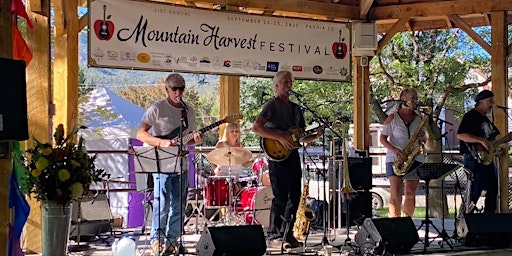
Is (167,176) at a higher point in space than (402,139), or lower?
lower

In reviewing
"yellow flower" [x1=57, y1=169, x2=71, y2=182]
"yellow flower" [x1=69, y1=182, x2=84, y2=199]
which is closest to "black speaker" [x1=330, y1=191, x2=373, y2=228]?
"yellow flower" [x1=69, y1=182, x2=84, y2=199]

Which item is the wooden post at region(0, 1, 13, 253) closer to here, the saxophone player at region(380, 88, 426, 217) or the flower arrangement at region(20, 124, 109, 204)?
the flower arrangement at region(20, 124, 109, 204)

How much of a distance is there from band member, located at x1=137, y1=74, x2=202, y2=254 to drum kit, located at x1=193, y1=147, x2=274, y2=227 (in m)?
1.62

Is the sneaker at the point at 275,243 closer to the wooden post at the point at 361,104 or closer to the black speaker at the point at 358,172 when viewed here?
the black speaker at the point at 358,172

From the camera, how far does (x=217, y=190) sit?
698 cm

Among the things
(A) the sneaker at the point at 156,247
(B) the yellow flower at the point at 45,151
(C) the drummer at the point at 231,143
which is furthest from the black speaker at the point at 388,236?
(B) the yellow flower at the point at 45,151

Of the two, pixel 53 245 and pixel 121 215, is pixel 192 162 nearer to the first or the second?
pixel 121 215

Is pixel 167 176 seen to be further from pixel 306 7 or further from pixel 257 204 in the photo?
pixel 306 7

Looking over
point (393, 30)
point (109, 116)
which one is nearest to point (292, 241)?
point (393, 30)

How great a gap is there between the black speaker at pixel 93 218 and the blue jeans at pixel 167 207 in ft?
3.84

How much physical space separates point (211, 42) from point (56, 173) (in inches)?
126

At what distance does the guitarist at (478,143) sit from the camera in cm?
622

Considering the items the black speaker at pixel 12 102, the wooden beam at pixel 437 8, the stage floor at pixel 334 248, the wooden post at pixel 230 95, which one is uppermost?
the wooden beam at pixel 437 8

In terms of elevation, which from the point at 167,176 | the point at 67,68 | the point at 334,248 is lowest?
the point at 334,248
